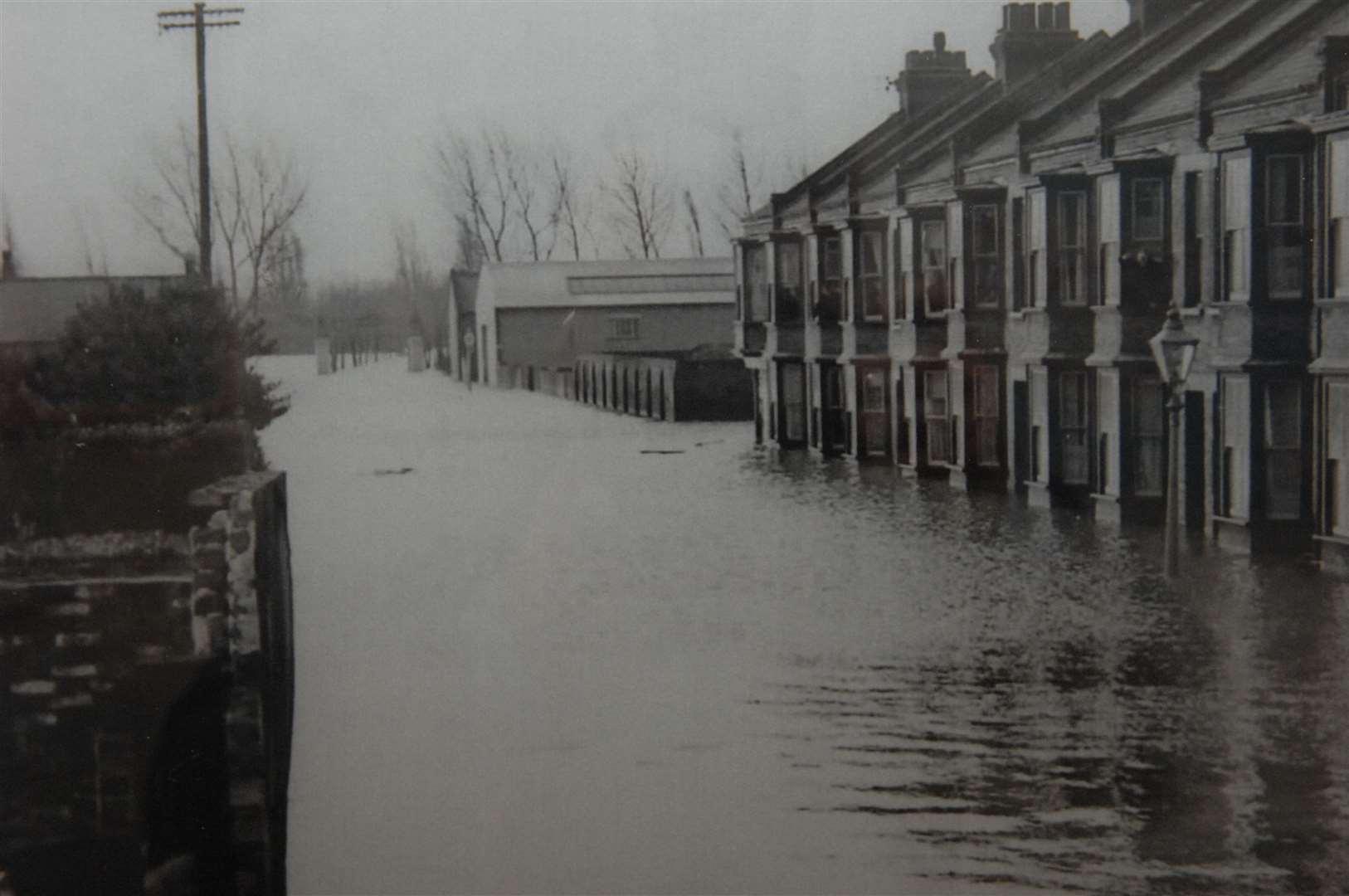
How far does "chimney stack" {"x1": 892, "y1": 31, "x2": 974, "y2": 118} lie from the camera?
45656 millimetres

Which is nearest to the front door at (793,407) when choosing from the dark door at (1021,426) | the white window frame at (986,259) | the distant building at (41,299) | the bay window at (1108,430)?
the white window frame at (986,259)

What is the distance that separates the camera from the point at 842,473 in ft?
121

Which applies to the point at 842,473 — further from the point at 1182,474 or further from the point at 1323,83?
the point at 1323,83

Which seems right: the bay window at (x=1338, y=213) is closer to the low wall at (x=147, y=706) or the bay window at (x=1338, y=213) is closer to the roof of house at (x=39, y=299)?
the low wall at (x=147, y=706)

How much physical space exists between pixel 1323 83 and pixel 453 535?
13293 millimetres

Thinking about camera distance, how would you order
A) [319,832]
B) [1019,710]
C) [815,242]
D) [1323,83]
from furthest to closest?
1. [815,242]
2. [1323,83]
3. [1019,710]
4. [319,832]

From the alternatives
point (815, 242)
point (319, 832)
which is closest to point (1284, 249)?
point (319, 832)

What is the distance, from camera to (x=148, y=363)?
18312 millimetres

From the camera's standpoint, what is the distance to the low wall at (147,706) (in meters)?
10.2

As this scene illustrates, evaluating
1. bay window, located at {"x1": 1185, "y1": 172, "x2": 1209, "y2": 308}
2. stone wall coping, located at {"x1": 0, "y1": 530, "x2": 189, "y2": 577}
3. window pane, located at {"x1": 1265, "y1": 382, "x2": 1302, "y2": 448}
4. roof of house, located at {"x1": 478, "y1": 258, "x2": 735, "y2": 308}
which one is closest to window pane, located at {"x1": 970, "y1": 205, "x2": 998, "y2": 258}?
bay window, located at {"x1": 1185, "y1": 172, "x2": 1209, "y2": 308}

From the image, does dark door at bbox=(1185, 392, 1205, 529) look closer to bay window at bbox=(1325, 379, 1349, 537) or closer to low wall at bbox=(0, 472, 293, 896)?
bay window at bbox=(1325, 379, 1349, 537)

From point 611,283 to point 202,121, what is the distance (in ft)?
159

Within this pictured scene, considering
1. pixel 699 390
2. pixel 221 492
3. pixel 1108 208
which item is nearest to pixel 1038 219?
pixel 1108 208

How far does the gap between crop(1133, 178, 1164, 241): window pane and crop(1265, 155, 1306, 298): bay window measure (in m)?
3.29
